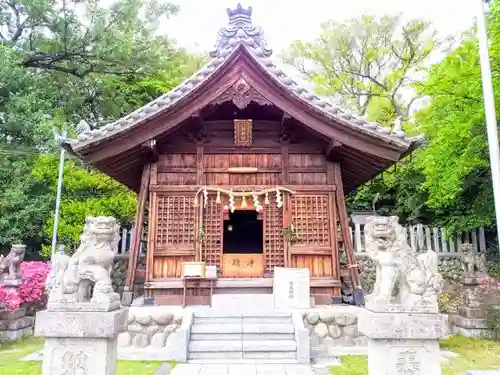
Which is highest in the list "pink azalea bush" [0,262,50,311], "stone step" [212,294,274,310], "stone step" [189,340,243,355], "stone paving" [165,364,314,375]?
"pink azalea bush" [0,262,50,311]

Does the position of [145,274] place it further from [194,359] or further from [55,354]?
[55,354]

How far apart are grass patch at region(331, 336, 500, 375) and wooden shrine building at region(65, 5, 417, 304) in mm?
2519

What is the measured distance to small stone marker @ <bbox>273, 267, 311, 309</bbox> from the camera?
834cm

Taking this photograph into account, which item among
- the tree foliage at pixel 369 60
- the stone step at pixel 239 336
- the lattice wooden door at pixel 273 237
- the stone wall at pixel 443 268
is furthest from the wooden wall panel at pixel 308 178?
the tree foliage at pixel 369 60

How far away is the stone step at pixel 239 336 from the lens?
7.35 metres

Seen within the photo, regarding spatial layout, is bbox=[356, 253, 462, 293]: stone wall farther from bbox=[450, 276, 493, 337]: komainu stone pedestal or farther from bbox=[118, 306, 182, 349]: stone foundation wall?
bbox=[118, 306, 182, 349]: stone foundation wall

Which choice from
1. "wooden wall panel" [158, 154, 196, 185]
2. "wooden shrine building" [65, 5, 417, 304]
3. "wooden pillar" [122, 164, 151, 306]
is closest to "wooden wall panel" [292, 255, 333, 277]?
"wooden shrine building" [65, 5, 417, 304]

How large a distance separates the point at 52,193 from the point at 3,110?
4.15 meters

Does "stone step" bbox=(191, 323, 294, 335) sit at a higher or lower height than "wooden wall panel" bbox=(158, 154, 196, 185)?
lower

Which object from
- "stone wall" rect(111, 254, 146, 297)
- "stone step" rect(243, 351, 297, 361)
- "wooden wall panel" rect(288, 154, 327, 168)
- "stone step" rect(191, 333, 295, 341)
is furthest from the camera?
"stone wall" rect(111, 254, 146, 297)

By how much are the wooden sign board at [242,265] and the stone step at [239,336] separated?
3087mm

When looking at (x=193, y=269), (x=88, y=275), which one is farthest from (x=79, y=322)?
(x=193, y=269)

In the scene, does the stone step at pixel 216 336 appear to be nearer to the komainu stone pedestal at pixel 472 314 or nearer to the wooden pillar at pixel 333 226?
the wooden pillar at pixel 333 226

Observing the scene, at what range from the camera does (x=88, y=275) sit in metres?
5.05
